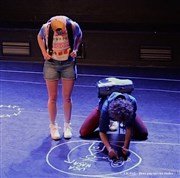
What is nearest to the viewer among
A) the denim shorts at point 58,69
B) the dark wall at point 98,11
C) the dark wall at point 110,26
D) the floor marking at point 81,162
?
the floor marking at point 81,162

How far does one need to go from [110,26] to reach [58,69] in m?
3.95

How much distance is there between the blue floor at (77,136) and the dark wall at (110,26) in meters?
0.94

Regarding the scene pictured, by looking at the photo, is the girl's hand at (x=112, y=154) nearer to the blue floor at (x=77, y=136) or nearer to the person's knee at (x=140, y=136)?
the blue floor at (x=77, y=136)

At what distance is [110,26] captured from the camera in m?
7.79

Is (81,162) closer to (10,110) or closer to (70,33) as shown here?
(70,33)

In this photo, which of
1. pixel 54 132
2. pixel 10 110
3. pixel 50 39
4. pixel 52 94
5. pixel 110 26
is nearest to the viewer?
pixel 50 39

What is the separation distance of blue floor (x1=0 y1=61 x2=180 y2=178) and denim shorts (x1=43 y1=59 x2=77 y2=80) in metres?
0.68

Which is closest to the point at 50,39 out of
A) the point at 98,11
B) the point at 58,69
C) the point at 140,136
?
the point at 58,69

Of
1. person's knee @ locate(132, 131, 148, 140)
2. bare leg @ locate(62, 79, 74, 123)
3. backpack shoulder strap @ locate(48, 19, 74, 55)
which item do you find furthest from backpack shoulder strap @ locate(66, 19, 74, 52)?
person's knee @ locate(132, 131, 148, 140)

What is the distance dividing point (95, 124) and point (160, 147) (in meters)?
0.70

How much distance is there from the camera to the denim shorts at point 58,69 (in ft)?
13.2

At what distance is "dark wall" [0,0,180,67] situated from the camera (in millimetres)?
7586

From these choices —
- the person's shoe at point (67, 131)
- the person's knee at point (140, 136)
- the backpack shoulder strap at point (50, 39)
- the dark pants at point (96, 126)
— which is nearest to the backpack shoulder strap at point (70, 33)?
the backpack shoulder strap at point (50, 39)

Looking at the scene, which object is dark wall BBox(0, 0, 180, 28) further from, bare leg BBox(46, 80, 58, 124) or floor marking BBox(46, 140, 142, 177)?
floor marking BBox(46, 140, 142, 177)
